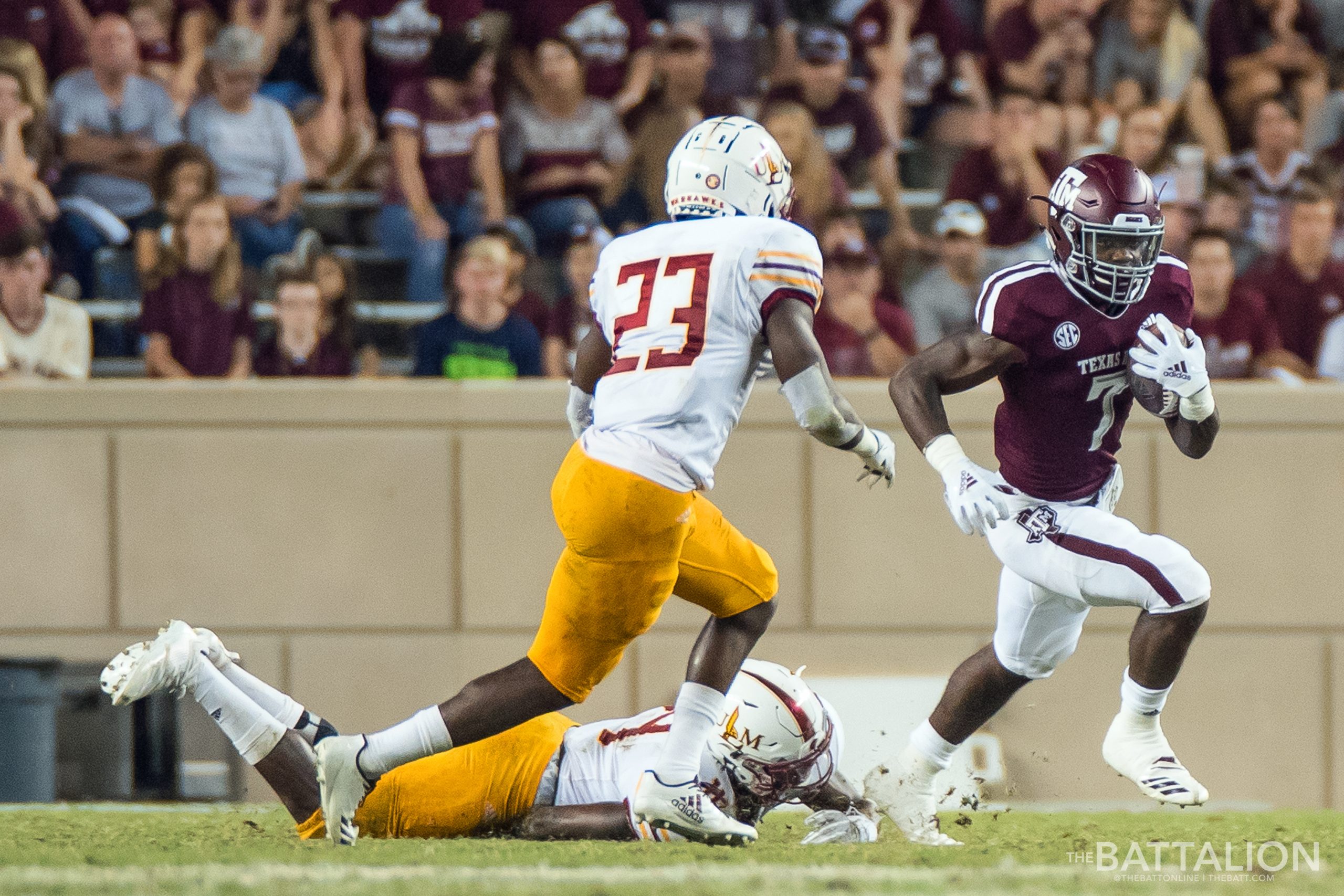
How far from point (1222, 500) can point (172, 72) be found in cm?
470

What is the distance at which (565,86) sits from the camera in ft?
23.3

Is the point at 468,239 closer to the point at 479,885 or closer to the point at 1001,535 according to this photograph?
the point at 1001,535

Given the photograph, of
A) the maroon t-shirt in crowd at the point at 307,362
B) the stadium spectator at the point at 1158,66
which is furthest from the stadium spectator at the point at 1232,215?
the maroon t-shirt in crowd at the point at 307,362

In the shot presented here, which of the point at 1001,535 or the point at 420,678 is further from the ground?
the point at 1001,535

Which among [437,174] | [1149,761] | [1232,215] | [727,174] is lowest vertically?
[1149,761]

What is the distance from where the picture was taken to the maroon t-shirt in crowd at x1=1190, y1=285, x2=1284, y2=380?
6.41 metres

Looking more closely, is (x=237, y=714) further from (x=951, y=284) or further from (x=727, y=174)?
(x=951, y=284)

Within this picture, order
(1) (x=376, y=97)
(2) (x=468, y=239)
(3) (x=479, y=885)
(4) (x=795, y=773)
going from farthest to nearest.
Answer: (1) (x=376, y=97)
(2) (x=468, y=239)
(4) (x=795, y=773)
(3) (x=479, y=885)

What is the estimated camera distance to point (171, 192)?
6.48 m

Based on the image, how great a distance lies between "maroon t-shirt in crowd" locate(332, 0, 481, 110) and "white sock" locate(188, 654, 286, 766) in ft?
13.0

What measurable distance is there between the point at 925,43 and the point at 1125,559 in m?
4.48

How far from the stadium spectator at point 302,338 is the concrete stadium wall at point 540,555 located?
23 centimetres

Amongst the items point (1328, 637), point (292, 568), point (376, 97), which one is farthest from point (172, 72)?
point (1328, 637)

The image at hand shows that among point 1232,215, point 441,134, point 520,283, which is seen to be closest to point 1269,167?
point 1232,215
